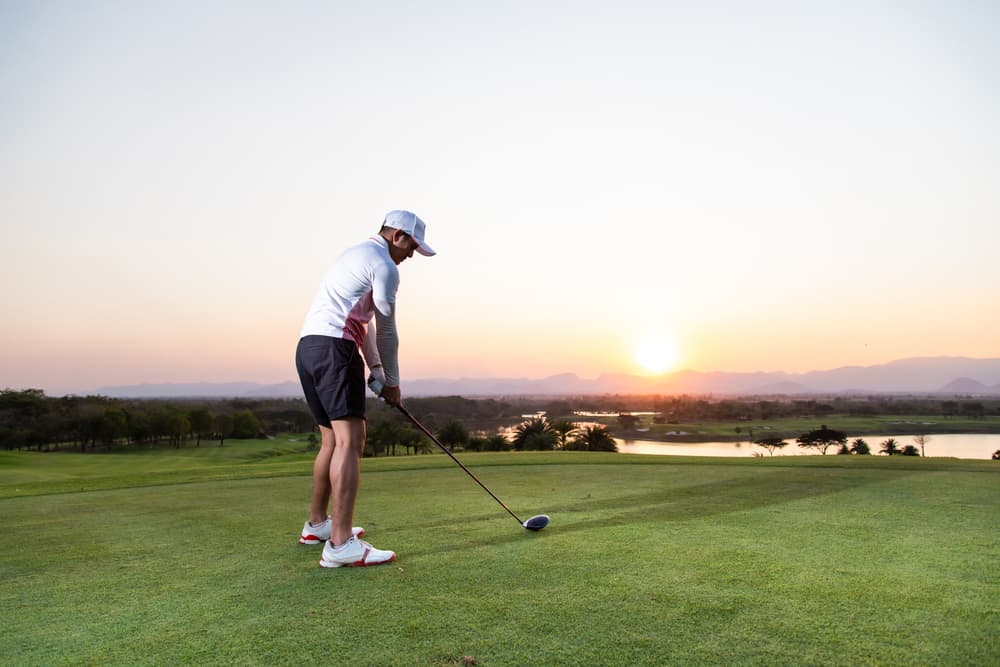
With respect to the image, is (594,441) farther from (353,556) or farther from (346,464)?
(353,556)

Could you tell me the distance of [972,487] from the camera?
609 cm

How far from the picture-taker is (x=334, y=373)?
412 centimetres

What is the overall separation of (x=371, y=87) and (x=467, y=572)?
17532 millimetres

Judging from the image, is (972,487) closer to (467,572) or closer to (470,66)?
(467,572)

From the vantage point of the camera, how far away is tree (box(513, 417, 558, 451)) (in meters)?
35.5

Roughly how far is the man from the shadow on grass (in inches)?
32.6

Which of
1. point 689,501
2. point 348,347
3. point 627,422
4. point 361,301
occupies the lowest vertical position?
point 627,422

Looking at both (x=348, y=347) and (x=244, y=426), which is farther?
(x=244, y=426)

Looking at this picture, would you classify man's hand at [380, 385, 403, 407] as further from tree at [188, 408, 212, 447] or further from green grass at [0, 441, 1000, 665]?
tree at [188, 408, 212, 447]

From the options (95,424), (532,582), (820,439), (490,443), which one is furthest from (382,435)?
(532,582)

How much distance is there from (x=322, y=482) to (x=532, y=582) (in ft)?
6.61

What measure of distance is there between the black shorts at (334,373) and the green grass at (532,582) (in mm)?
987

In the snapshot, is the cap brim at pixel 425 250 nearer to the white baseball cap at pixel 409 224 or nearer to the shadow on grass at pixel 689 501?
the white baseball cap at pixel 409 224

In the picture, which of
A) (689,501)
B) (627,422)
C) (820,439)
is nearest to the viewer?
(689,501)
